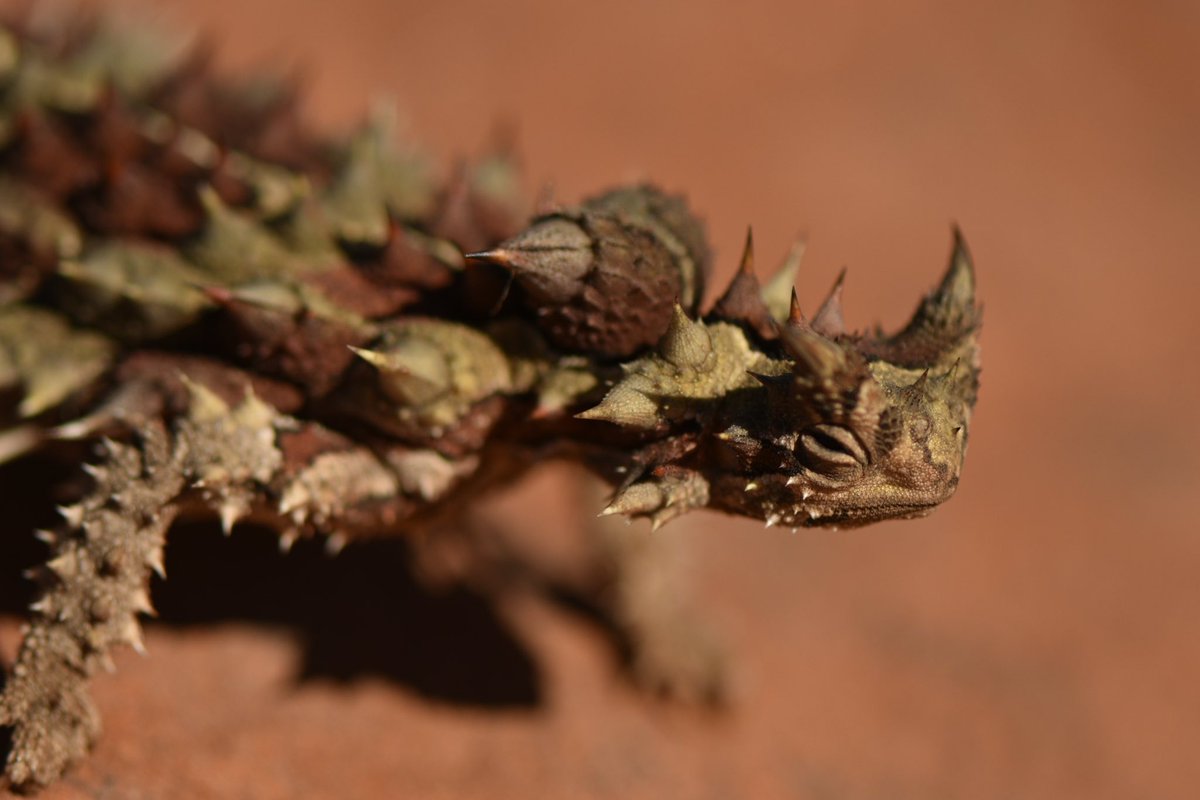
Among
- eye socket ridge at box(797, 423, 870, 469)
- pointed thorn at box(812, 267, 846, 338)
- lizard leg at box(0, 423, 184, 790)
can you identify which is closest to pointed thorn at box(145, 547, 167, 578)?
lizard leg at box(0, 423, 184, 790)

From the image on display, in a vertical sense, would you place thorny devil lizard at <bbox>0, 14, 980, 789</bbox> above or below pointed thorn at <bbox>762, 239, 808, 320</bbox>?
below

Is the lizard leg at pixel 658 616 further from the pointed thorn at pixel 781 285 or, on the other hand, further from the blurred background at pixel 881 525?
the pointed thorn at pixel 781 285

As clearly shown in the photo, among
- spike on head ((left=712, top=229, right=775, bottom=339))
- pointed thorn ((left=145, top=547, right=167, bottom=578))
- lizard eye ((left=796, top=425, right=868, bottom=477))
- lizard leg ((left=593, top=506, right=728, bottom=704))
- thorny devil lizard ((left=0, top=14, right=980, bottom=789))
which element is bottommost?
lizard leg ((left=593, top=506, right=728, bottom=704))

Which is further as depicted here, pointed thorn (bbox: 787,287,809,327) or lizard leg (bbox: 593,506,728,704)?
lizard leg (bbox: 593,506,728,704)

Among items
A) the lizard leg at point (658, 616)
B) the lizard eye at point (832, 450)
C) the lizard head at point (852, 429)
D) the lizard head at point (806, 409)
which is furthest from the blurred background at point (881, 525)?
the lizard eye at point (832, 450)

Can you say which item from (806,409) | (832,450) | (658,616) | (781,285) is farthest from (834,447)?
(658,616)

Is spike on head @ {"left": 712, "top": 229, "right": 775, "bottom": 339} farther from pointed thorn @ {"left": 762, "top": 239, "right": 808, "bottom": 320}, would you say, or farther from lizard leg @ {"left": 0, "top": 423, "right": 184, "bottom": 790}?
lizard leg @ {"left": 0, "top": 423, "right": 184, "bottom": 790}

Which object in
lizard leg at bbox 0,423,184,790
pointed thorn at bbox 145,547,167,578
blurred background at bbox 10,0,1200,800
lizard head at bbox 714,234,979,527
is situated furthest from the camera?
blurred background at bbox 10,0,1200,800

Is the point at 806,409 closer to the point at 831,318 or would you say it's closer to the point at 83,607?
the point at 831,318

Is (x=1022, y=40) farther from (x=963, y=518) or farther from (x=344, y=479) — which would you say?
(x=344, y=479)
